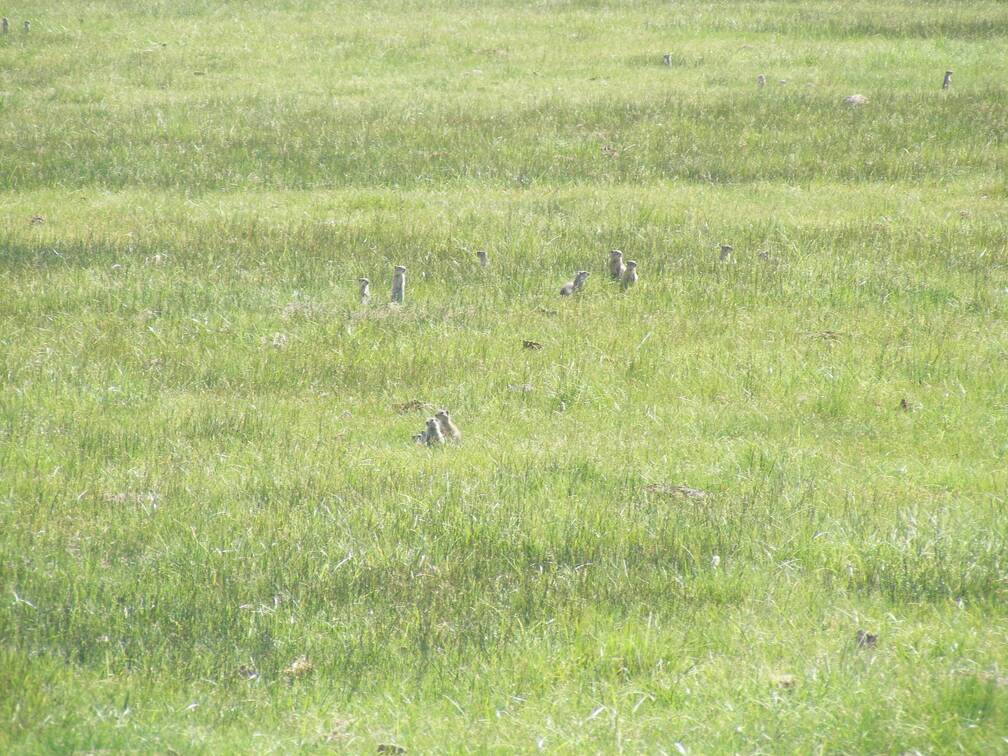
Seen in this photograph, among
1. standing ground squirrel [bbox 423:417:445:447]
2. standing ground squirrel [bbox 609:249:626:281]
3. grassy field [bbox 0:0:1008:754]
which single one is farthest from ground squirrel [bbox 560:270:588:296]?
standing ground squirrel [bbox 423:417:445:447]

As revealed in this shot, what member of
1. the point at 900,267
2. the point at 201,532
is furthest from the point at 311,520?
the point at 900,267

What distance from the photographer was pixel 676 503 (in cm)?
704

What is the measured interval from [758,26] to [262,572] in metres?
27.9

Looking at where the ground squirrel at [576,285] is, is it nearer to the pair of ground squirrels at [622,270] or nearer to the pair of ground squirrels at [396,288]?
the pair of ground squirrels at [622,270]

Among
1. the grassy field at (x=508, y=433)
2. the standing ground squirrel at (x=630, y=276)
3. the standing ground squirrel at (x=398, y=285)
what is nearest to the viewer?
the grassy field at (x=508, y=433)

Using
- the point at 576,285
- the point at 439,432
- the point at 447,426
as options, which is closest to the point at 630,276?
the point at 576,285

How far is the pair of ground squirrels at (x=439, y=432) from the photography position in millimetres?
8031

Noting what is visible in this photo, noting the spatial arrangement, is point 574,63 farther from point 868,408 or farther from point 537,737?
point 537,737

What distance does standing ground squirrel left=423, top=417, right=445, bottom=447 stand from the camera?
8.02m

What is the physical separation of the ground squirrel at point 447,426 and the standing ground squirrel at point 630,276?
430 cm

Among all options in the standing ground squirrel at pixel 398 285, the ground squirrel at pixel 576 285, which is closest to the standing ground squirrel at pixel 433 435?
the standing ground squirrel at pixel 398 285

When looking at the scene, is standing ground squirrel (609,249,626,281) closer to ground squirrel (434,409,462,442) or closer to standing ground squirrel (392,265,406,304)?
standing ground squirrel (392,265,406,304)

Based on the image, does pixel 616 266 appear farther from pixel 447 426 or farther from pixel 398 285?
pixel 447 426

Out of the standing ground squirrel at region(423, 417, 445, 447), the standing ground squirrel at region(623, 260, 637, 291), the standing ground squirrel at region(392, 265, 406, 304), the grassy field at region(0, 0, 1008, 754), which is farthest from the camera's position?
the standing ground squirrel at region(623, 260, 637, 291)
